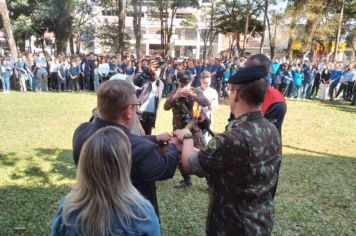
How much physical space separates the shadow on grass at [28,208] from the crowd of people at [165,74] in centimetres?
1200

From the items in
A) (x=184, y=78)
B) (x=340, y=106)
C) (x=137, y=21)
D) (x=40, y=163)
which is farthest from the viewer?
(x=137, y=21)

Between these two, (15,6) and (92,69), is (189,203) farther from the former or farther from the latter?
(15,6)

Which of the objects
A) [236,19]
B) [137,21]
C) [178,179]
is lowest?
[178,179]

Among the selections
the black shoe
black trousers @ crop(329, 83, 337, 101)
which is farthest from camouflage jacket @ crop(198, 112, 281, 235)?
black trousers @ crop(329, 83, 337, 101)

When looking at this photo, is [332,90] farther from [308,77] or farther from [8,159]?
[8,159]

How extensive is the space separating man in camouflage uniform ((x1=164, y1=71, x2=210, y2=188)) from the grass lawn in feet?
3.65

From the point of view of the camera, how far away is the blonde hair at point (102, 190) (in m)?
1.63

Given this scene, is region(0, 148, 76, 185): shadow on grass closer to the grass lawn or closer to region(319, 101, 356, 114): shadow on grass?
the grass lawn

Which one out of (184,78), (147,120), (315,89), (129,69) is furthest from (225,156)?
(315,89)

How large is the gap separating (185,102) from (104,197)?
11.8 ft

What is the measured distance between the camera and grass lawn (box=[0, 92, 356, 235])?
4.74m

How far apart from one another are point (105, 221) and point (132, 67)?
16.5m

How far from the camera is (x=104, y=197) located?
1644 mm

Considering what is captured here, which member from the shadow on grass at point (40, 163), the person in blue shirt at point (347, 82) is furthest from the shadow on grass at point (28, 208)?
the person in blue shirt at point (347, 82)
